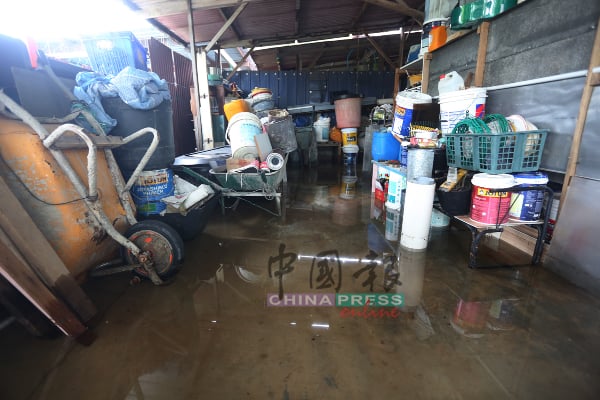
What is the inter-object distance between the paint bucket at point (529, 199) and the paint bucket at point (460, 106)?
68 cm

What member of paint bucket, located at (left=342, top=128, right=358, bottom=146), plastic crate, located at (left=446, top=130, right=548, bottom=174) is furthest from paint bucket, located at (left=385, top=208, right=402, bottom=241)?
paint bucket, located at (left=342, top=128, right=358, bottom=146)

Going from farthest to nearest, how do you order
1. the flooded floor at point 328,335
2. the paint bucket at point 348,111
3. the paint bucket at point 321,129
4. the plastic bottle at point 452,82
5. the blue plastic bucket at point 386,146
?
the paint bucket at point 321,129
the paint bucket at point 348,111
the blue plastic bucket at point 386,146
the plastic bottle at point 452,82
the flooded floor at point 328,335

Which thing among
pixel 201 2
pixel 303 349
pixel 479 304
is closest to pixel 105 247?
pixel 303 349

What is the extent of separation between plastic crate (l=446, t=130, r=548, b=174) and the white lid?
0.05 meters

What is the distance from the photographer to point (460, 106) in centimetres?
237

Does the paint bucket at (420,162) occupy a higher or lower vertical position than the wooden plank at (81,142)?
lower

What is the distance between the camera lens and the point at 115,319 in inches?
62.9

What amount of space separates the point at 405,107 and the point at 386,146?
649mm

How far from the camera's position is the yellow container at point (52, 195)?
149 centimetres

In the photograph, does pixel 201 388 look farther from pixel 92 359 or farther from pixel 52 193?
pixel 52 193

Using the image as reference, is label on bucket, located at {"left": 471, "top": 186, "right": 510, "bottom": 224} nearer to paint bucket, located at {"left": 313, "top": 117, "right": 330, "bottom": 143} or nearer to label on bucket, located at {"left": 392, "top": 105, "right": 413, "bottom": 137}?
label on bucket, located at {"left": 392, "top": 105, "right": 413, "bottom": 137}

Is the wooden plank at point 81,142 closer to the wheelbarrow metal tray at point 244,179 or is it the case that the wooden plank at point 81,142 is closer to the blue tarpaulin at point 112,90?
the blue tarpaulin at point 112,90

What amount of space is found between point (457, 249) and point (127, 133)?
2.99 meters

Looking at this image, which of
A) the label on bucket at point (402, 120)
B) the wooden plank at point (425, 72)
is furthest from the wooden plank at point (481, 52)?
the wooden plank at point (425, 72)
